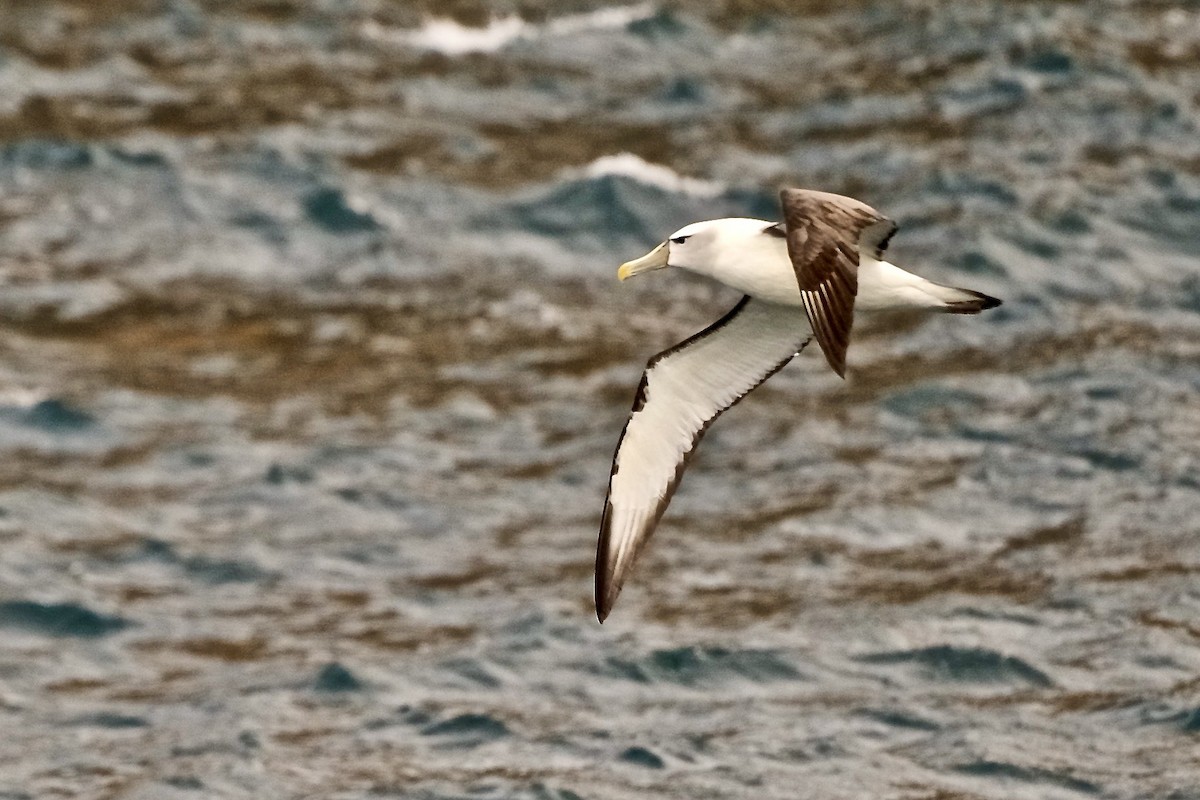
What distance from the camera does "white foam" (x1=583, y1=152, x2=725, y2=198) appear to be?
2116 cm

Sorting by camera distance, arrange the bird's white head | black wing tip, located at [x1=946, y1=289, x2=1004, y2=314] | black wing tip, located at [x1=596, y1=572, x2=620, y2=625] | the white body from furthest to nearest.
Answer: black wing tip, located at [x1=596, y1=572, x2=620, y2=625]
the bird's white head
the white body
black wing tip, located at [x1=946, y1=289, x2=1004, y2=314]

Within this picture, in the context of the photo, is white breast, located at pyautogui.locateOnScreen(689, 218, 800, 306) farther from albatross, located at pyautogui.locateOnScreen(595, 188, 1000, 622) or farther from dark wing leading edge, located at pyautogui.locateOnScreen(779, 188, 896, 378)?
dark wing leading edge, located at pyautogui.locateOnScreen(779, 188, 896, 378)

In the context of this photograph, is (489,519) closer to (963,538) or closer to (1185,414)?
(963,538)

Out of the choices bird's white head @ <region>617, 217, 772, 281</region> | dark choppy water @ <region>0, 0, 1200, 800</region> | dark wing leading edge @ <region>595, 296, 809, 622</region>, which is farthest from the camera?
dark choppy water @ <region>0, 0, 1200, 800</region>

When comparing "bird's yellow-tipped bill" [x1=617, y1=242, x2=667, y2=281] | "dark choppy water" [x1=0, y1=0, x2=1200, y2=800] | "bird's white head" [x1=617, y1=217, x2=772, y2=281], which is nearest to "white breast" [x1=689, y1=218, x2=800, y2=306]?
"bird's white head" [x1=617, y1=217, x2=772, y2=281]

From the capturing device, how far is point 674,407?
1087 cm

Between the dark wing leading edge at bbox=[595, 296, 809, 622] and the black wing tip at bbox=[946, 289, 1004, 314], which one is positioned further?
the dark wing leading edge at bbox=[595, 296, 809, 622]

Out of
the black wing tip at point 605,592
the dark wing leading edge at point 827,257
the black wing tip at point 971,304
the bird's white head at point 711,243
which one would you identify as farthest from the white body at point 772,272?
the black wing tip at point 605,592

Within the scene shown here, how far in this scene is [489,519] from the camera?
1700cm

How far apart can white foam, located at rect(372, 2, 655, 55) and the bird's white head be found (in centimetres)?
1467

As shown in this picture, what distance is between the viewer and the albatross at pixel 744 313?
8672mm

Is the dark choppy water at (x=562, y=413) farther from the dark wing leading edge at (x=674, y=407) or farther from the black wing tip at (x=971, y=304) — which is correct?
the black wing tip at (x=971, y=304)

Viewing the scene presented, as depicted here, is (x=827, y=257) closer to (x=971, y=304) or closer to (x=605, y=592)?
(x=971, y=304)

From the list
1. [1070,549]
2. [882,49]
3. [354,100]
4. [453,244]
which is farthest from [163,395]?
[882,49]
